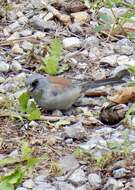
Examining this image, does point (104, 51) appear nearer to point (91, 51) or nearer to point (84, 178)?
point (91, 51)

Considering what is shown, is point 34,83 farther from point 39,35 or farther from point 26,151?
point 39,35

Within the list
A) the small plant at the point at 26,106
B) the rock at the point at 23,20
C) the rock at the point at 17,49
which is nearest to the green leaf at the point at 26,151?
the small plant at the point at 26,106

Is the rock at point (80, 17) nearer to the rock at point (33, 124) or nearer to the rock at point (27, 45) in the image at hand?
the rock at point (27, 45)

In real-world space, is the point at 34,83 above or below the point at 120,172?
below

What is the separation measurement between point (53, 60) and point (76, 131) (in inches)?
48.2

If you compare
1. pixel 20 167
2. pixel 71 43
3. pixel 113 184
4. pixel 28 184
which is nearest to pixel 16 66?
pixel 71 43

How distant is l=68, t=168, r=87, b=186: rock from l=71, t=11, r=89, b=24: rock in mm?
2983

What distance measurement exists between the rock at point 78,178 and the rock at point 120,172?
188 millimetres

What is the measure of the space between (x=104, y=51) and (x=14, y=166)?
226 cm

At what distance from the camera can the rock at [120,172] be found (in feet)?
16.0

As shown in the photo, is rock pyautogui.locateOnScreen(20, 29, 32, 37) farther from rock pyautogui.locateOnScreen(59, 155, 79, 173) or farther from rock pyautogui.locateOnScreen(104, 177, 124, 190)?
rock pyautogui.locateOnScreen(104, 177, 124, 190)

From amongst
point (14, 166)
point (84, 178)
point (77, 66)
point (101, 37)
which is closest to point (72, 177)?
point (84, 178)

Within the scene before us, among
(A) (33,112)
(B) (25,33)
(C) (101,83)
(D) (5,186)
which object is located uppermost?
(D) (5,186)

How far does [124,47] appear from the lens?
7195 mm
